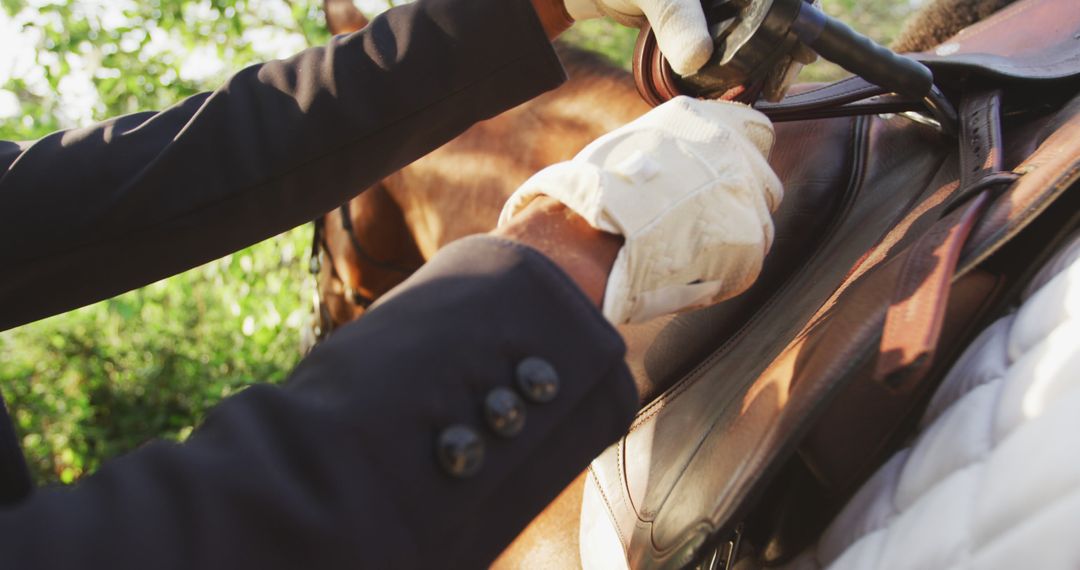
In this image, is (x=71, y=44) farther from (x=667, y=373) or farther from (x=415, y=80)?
(x=667, y=373)

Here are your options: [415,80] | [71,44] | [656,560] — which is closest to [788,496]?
[656,560]

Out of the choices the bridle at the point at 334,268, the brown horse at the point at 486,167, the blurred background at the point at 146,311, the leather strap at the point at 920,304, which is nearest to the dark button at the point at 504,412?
the leather strap at the point at 920,304

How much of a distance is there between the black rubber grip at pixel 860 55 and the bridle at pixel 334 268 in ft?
3.93

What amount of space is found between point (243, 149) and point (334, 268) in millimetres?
1147

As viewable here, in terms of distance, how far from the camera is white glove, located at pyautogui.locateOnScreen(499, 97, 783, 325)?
66 cm

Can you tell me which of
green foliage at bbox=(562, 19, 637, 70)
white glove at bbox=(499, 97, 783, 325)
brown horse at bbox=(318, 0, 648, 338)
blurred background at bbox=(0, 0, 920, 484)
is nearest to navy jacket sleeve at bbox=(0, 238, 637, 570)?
white glove at bbox=(499, 97, 783, 325)

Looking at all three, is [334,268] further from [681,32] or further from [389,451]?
[389,451]

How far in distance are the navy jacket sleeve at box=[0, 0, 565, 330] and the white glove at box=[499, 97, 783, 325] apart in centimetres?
29

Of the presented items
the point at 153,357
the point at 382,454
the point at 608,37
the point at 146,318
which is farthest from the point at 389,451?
the point at 608,37

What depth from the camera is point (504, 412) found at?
1.67 feet

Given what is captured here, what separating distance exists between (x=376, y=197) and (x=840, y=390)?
4.47ft

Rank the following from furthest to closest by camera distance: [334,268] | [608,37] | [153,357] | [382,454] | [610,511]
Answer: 1. [608,37]
2. [153,357]
3. [334,268]
4. [610,511]
5. [382,454]

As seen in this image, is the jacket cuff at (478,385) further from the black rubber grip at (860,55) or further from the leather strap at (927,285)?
the black rubber grip at (860,55)

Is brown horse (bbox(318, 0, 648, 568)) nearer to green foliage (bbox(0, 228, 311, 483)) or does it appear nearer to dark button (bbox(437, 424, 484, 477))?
dark button (bbox(437, 424, 484, 477))
